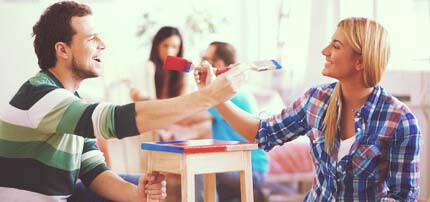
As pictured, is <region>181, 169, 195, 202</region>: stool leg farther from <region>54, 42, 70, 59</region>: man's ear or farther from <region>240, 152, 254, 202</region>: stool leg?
<region>54, 42, 70, 59</region>: man's ear

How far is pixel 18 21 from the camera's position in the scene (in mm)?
4918

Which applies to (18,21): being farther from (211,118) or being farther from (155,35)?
(211,118)

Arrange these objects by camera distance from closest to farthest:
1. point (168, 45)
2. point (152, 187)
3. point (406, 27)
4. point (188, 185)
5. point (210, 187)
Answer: point (188, 185) < point (152, 187) < point (210, 187) < point (406, 27) < point (168, 45)

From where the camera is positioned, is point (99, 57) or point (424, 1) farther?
point (424, 1)

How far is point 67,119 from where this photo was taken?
2.02 m

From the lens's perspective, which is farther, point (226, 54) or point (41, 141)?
point (226, 54)

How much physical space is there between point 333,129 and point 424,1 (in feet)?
7.45

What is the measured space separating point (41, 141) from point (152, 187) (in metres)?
0.35

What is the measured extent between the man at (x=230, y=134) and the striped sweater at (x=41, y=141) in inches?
69.5

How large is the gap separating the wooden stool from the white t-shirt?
246mm

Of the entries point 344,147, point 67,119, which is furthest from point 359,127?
point 67,119

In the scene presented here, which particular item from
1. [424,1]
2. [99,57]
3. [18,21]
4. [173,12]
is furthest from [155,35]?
[99,57]

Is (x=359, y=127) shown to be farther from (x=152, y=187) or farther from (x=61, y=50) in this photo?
(x=61, y=50)

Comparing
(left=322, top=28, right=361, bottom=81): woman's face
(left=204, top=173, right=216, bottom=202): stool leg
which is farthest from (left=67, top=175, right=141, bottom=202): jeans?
(left=322, top=28, right=361, bottom=81): woman's face
